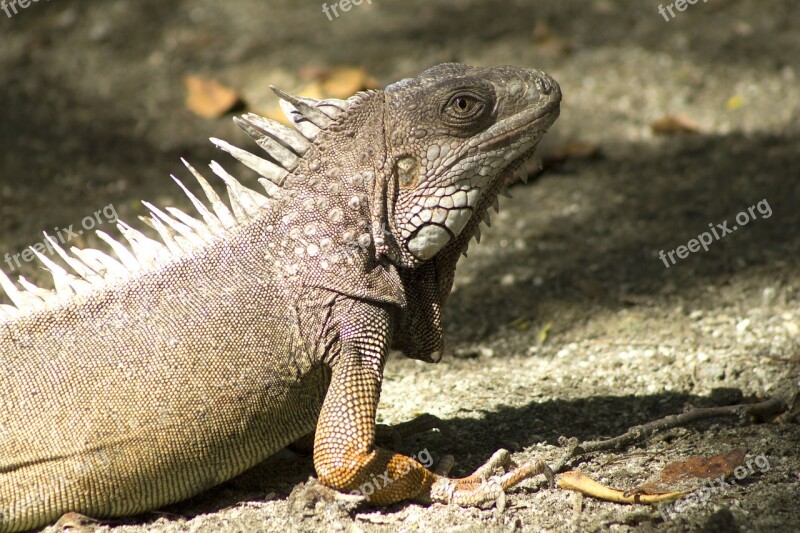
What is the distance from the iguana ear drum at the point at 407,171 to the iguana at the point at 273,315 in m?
0.01

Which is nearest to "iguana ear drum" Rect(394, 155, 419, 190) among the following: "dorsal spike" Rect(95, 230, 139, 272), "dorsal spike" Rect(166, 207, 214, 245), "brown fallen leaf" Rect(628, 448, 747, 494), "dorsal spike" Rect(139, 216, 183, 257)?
"dorsal spike" Rect(166, 207, 214, 245)

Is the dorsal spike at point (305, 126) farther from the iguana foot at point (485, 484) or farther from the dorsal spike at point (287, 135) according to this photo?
the iguana foot at point (485, 484)

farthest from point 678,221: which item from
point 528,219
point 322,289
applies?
point 322,289

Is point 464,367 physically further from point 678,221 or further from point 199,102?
point 199,102

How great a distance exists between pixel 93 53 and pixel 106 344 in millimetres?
9474

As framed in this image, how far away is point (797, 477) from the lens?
187 inches

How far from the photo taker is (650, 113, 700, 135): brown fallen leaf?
10.2 m

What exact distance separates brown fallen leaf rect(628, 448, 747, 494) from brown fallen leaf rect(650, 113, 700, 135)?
5.94m

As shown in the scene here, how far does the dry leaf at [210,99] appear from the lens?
11.0 metres

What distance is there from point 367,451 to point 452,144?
1.70m

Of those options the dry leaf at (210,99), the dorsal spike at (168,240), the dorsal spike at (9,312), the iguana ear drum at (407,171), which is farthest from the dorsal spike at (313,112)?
the dry leaf at (210,99)

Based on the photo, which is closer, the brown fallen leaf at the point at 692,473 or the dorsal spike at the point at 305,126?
the brown fallen leaf at the point at 692,473

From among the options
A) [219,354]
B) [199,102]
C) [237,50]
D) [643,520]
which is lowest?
[643,520]

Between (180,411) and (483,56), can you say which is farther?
(483,56)
